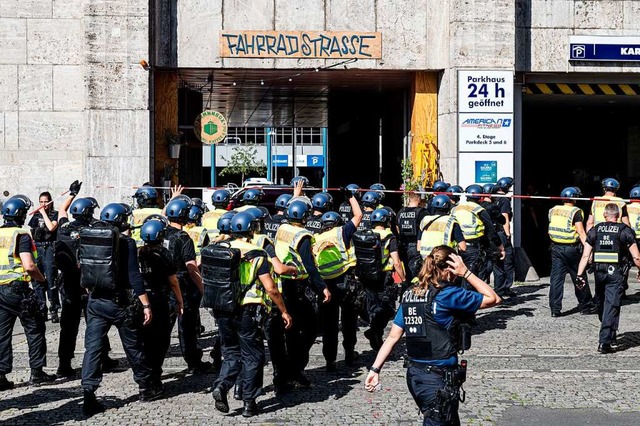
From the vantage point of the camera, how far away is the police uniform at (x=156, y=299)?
30.7 ft

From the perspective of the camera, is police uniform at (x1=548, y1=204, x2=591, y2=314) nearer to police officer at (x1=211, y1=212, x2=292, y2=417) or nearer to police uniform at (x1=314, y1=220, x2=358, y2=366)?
police uniform at (x1=314, y1=220, x2=358, y2=366)

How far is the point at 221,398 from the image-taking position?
27.6ft

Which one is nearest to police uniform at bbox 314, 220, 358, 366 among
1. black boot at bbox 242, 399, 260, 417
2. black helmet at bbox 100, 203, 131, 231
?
black boot at bbox 242, 399, 260, 417

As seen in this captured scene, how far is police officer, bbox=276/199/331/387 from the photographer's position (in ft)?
31.9

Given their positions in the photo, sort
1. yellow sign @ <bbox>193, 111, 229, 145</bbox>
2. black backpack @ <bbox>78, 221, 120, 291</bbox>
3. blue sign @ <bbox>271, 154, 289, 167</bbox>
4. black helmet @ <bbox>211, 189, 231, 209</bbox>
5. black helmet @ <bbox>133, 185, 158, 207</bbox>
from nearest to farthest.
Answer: black backpack @ <bbox>78, 221, 120, 291</bbox>
black helmet @ <bbox>133, 185, 158, 207</bbox>
black helmet @ <bbox>211, 189, 231, 209</bbox>
yellow sign @ <bbox>193, 111, 229, 145</bbox>
blue sign @ <bbox>271, 154, 289, 167</bbox>

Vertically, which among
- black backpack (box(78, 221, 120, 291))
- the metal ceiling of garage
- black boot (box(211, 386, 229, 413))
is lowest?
black boot (box(211, 386, 229, 413))

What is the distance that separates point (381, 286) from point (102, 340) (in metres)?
3.78

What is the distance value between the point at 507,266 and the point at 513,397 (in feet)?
26.0

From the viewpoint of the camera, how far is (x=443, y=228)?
11672 millimetres

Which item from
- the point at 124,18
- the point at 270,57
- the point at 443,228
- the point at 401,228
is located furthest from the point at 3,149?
the point at 443,228

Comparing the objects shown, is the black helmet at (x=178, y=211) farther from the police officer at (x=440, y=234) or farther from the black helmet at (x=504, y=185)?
the black helmet at (x=504, y=185)

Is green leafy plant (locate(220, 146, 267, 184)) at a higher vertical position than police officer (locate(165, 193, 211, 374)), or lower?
higher

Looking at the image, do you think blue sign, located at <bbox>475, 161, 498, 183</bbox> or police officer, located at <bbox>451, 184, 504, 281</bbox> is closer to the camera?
police officer, located at <bbox>451, 184, 504, 281</bbox>

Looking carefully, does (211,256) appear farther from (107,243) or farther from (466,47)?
(466,47)
